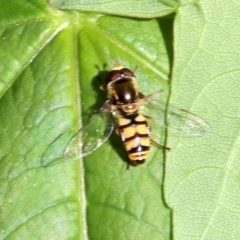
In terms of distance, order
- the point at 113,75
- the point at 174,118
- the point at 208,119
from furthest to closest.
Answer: the point at 113,75 → the point at 174,118 → the point at 208,119

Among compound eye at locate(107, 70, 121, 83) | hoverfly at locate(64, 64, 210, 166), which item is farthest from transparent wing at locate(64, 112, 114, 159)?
compound eye at locate(107, 70, 121, 83)

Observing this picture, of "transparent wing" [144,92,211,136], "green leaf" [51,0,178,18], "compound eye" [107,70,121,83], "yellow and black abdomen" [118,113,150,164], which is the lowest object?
"yellow and black abdomen" [118,113,150,164]

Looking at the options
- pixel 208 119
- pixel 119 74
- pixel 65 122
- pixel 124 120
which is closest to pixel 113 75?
pixel 119 74

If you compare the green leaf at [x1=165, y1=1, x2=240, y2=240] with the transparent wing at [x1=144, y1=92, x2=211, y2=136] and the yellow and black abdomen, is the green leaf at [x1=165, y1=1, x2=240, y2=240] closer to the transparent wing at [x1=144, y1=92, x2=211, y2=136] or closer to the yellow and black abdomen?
the transparent wing at [x1=144, y1=92, x2=211, y2=136]

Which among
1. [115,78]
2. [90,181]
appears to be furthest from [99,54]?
[90,181]

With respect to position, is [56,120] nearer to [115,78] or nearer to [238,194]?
[115,78]

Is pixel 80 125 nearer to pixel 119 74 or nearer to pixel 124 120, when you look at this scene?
pixel 124 120
